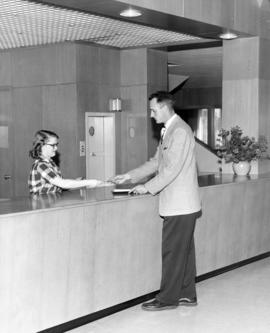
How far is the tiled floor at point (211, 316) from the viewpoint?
15.5ft

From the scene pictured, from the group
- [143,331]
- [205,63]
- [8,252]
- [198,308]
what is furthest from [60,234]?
[205,63]

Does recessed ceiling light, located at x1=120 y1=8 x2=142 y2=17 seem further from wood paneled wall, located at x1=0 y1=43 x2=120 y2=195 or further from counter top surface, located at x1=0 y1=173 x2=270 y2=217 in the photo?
wood paneled wall, located at x1=0 y1=43 x2=120 y2=195

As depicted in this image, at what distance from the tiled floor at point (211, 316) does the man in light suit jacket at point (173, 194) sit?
0.61 ft

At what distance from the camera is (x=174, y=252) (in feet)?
16.6

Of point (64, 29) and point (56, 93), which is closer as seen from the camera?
point (64, 29)

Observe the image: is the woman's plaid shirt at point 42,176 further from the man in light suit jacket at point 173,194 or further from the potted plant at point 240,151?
the potted plant at point 240,151

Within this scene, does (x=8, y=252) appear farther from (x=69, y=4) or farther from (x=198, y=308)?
(x=69, y=4)

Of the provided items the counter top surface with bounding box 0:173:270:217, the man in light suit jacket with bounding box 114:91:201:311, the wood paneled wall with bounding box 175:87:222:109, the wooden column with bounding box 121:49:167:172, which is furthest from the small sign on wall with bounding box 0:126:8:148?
the wood paneled wall with bounding box 175:87:222:109

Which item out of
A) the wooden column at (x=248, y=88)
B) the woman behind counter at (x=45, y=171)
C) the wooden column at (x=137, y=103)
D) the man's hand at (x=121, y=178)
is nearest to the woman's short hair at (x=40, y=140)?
the woman behind counter at (x=45, y=171)

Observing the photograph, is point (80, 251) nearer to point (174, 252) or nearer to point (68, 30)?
point (174, 252)

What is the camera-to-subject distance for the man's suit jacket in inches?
194

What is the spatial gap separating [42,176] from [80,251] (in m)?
0.85

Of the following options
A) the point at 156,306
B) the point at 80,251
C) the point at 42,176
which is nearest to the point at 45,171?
the point at 42,176

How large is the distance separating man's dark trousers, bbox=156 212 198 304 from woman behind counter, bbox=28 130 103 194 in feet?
2.52
